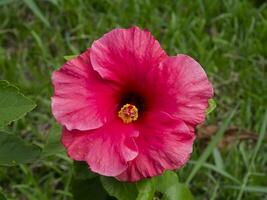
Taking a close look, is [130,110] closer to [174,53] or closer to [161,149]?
[161,149]

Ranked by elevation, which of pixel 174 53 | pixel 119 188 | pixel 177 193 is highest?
pixel 119 188

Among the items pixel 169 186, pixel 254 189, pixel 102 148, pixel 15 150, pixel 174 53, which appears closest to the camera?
pixel 102 148

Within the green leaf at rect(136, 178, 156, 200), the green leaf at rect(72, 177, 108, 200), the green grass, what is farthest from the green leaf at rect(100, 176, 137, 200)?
the green grass

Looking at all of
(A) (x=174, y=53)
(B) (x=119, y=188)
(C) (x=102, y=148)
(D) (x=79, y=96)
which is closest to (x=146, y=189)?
(B) (x=119, y=188)

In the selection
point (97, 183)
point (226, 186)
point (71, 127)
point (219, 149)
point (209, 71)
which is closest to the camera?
point (71, 127)

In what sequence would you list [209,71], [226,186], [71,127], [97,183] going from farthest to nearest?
[209,71]
[226,186]
[97,183]
[71,127]

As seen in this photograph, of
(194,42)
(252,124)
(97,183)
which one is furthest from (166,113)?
(194,42)

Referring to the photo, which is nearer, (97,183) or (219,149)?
(97,183)

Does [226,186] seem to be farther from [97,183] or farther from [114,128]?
[114,128]
